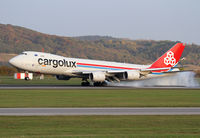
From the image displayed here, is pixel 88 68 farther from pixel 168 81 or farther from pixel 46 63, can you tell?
pixel 168 81

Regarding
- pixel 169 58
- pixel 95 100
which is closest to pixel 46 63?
pixel 169 58

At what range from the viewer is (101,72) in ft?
163

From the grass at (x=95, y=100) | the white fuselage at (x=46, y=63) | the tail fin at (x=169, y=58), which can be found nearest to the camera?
the grass at (x=95, y=100)

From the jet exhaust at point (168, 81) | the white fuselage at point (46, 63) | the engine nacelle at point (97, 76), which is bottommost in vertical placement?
the jet exhaust at point (168, 81)

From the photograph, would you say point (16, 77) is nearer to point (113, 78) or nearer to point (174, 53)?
point (113, 78)
